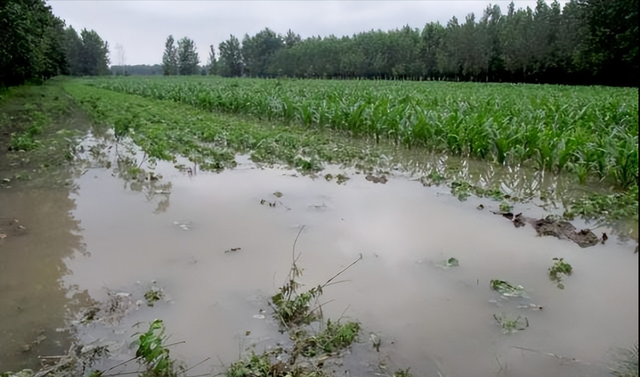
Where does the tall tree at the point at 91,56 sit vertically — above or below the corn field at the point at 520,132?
above

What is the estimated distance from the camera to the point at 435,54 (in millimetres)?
48312

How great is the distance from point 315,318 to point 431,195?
111 inches

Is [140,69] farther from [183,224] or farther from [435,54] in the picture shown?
→ [183,224]

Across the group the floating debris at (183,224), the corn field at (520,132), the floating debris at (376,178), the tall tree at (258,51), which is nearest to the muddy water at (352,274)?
the floating debris at (183,224)

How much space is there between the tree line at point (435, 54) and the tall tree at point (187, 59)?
7.4 inches

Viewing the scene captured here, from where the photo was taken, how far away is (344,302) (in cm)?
276

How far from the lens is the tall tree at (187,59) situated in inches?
3418

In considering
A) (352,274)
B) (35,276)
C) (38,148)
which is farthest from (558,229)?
(38,148)

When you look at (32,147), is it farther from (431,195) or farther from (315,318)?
(315,318)

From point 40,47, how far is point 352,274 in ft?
105

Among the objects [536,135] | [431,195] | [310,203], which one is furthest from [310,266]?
[536,135]

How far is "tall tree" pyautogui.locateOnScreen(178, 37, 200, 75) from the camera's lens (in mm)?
86812

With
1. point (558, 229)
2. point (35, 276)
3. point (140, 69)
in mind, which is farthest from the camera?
point (140, 69)

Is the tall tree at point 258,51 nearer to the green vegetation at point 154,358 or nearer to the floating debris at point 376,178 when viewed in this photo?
the floating debris at point 376,178
